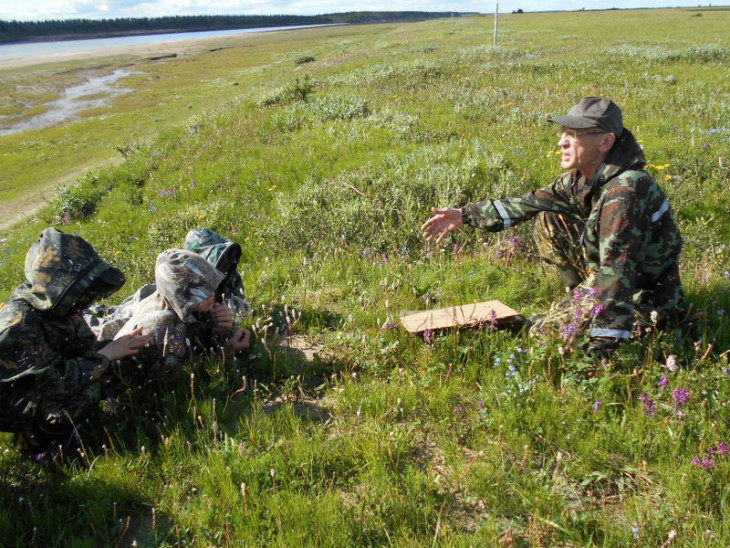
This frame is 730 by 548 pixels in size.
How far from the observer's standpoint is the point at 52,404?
10.9 ft

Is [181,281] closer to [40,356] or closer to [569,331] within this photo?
[40,356]

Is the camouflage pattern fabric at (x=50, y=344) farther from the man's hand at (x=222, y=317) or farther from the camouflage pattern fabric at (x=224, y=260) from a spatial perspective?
the camouflage pattern fabric at (x=224, y=260)

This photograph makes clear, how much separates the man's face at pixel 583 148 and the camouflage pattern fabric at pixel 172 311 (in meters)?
3.06

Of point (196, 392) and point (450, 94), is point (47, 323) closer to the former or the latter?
point (196, 392)

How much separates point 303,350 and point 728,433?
3.28 m

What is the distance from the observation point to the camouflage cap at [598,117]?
12.2ft

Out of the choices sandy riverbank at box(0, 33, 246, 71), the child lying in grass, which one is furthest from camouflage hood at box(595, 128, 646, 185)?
sandy riverbank at box(0, 33, 246, 71)

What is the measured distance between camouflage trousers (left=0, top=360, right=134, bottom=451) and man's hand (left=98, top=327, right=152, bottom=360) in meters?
0.08

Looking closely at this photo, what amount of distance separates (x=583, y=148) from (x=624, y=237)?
84 cm

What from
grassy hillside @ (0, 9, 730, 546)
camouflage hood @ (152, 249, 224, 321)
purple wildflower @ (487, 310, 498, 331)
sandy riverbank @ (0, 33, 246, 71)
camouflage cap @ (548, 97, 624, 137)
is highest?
sandy riverbank @ (0, 33, 246, 71)

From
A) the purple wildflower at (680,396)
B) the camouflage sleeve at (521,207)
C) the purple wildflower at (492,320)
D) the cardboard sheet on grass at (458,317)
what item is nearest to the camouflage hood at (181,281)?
the cardboard sheet on grass at (458,317)

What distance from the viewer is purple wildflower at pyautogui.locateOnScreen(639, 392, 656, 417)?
3055mm

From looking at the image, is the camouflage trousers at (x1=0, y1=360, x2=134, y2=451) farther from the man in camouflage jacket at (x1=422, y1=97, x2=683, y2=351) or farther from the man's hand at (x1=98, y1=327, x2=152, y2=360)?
the man in camouflage jacket at (x1=422, y1=97, x2=683, y2=351)

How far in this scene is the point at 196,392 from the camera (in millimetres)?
3852
